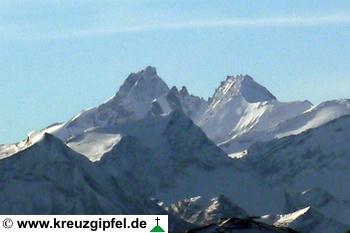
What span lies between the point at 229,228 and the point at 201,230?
120cm

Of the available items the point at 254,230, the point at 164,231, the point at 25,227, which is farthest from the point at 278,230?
the point at 25,227

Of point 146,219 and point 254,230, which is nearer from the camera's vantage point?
point 254,230

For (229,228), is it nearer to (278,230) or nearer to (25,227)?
(278,230)

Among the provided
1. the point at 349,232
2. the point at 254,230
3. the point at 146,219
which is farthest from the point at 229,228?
the point at 349,232

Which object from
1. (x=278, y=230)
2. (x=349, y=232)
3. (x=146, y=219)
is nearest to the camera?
(x=278, y=230)

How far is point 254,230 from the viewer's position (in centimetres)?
6594

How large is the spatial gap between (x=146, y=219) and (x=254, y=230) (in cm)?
632

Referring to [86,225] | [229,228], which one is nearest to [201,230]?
[229,228]

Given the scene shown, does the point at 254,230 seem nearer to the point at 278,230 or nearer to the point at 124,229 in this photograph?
the point at 278,230

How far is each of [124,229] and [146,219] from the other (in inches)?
133

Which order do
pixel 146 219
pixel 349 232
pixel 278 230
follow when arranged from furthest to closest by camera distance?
pixel 349 232, pixel 146 219, pixel 278 230

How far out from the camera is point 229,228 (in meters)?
66.2

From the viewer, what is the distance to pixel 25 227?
6744cm

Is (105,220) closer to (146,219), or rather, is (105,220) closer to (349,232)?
(146,219)
